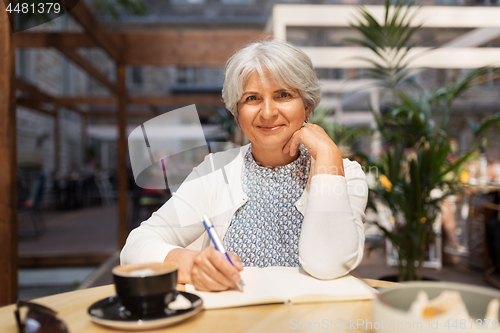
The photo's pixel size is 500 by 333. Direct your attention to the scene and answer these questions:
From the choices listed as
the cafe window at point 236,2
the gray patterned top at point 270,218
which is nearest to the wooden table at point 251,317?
the gray patterned top at point 270,218

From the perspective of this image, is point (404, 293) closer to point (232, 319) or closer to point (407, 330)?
point (407, 330)

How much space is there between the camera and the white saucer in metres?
0.51

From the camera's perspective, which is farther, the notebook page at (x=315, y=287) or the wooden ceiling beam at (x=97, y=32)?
the wooden ceiling beam at (x=97, y=32)

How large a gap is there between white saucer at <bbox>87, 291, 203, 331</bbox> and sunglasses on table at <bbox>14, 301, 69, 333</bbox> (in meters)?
0.07

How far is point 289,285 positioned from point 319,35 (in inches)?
141

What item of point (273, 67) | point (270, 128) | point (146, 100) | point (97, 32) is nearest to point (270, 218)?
point (270, 128)

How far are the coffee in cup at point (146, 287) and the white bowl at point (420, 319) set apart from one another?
0.28 meters

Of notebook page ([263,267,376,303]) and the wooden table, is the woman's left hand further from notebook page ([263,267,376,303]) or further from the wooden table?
the wooden table

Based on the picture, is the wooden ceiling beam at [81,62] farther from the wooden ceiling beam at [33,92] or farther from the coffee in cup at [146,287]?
the coffee in cup at [146,287]

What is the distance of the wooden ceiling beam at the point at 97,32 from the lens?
3033 mm

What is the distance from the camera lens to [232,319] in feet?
1.86

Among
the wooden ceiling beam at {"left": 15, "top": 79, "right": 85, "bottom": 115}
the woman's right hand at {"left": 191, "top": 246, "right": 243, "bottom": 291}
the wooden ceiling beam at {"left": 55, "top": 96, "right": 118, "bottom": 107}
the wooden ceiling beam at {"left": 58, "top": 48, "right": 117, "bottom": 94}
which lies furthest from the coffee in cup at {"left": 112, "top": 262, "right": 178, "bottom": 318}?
the wooden ceiling beam at {"left": 55, "top": 96, "right": 118, "bottom": 107}

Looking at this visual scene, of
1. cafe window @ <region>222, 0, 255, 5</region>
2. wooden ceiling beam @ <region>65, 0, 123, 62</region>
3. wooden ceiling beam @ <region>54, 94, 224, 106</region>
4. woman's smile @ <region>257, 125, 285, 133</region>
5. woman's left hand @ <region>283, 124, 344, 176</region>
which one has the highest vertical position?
cafe window @ <region>222, 0, 255, 5</region>

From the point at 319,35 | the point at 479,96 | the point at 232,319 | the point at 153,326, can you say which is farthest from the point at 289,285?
the point at 479,96
